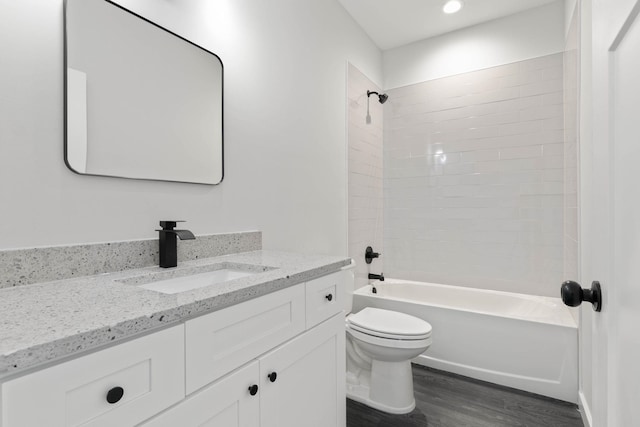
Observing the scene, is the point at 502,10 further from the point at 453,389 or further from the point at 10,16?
the point at 10,16

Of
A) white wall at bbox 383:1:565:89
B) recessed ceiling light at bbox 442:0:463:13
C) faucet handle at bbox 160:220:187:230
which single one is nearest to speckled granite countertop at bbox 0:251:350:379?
faucet handle at bbox 160:220:187:230

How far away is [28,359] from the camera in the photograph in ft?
1.66

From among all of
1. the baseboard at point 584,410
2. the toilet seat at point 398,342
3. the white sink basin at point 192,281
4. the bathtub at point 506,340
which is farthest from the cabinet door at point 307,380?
the baseboard at point 584,410

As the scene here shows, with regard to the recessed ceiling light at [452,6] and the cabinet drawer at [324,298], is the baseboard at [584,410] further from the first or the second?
the recessed ceiling light at [452,6]

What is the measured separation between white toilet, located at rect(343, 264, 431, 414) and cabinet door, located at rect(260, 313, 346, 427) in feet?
1.69

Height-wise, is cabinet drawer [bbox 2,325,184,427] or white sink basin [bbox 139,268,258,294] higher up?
white sink basin [bbox 139,268,258,294]

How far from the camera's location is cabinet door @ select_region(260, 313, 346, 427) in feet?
3.35

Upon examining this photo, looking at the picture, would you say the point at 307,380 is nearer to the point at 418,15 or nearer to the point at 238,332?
the point at 238,332

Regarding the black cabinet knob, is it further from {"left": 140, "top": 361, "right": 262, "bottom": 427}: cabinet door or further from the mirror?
the mirror

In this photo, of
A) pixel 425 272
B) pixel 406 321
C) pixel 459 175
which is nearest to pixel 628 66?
pixel 406 321

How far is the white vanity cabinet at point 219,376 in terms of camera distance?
560mm

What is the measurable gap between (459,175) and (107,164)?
2.65 metres

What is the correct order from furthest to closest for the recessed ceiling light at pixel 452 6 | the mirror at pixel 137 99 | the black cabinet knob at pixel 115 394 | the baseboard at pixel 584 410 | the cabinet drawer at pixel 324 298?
1. the recessed ceiling light at pixel 452 6
2. the baseboard at pixel 584 410
3. the cabinet drawer at pixel 324 298
4. the mirror at pixel 137 99
5. the black cabinet knob at pixel 115 394

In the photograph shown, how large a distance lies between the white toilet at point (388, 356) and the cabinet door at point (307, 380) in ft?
1.69
